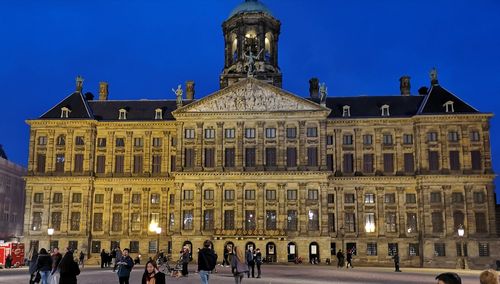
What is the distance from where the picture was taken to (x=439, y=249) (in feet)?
206

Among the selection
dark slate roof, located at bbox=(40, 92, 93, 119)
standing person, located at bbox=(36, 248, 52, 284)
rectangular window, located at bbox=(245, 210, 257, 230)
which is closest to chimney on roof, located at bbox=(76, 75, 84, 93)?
dark slate roof, located at bbox=(40, 92, 93, 119)

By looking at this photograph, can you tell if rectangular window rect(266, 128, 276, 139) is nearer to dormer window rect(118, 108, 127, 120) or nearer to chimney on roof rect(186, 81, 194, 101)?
chimney on roof rect(186, 81, 194, 101)

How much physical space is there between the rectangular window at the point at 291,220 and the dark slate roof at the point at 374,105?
13399mm

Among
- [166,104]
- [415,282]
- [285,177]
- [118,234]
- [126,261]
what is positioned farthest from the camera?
[166,104]

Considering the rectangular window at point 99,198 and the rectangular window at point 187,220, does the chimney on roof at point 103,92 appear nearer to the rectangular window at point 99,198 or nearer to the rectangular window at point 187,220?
the rectangular window at point 99,198

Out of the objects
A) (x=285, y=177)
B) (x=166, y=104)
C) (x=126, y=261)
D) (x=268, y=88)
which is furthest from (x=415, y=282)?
(x=166, y=104)

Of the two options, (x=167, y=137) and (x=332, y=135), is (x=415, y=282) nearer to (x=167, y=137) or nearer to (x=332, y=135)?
(x=332, y=135)

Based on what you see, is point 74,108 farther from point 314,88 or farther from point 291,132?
point 314,88

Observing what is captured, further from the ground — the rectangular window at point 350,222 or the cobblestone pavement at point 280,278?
the rectangular window at point 350,222

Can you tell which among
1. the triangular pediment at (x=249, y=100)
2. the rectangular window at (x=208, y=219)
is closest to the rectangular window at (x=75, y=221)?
the rectangular window at (x=208, y=219)

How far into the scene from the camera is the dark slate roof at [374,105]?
227 ft

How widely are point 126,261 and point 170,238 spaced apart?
49.4m

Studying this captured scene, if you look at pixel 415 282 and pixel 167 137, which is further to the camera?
pixel 167 137

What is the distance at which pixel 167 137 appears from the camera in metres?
69.5
